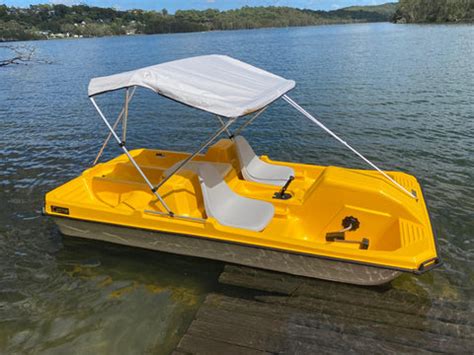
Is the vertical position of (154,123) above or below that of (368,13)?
below

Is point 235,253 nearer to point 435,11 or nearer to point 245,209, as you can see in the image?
point 245,209

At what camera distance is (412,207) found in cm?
639

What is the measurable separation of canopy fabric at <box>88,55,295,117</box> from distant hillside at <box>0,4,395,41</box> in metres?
115

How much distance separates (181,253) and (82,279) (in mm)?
1954

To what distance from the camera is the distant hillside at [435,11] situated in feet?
281

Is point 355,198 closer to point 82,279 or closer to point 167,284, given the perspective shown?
point 167,284

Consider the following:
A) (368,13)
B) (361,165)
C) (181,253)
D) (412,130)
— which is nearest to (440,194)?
(361,165)

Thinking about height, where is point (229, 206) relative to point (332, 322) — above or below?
above

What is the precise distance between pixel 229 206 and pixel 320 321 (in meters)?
2.58

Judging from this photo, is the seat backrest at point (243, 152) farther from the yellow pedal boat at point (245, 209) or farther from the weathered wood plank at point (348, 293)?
the weathered wood plank at point (348, 293)

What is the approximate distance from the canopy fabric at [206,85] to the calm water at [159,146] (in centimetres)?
308

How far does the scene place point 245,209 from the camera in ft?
22.9

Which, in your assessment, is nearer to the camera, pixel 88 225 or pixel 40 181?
pixel 88 225

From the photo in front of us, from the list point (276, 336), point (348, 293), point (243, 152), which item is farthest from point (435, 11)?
point (276, 336)
